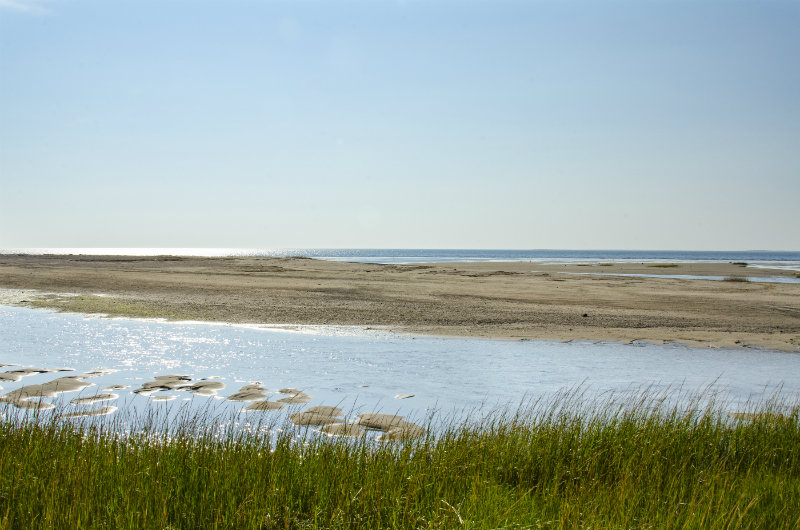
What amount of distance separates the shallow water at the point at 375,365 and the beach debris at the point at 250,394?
15 centimetres

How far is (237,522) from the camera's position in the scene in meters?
4.45

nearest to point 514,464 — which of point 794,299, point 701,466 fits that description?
point 701,466

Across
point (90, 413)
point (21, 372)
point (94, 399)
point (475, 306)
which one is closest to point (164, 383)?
point (94, 399)

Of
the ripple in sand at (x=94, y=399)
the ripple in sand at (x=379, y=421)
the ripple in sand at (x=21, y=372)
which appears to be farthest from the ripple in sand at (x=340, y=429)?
the ripple in sand at (x=21, y=372)

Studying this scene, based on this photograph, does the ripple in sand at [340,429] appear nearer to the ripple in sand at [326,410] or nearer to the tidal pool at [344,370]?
the tidal pool at [344,370]

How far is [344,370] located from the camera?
12.3 meters

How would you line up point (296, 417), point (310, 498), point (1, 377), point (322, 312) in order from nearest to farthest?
point (310, 498), point (296, 417), point (1, 377), point (322, 312)

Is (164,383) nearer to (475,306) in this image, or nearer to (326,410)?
(326,410)

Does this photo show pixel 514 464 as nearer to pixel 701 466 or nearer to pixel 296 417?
pixel 701 466

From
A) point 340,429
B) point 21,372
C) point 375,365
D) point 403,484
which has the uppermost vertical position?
point 403,484

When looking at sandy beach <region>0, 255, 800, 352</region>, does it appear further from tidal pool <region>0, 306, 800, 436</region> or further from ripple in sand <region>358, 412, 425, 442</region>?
ripple in sand <region>358, 412, 425, 442</region>

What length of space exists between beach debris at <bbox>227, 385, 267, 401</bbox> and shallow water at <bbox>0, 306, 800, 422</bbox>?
0.50ft

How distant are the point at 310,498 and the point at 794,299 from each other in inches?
1232

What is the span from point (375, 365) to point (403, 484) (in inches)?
308
